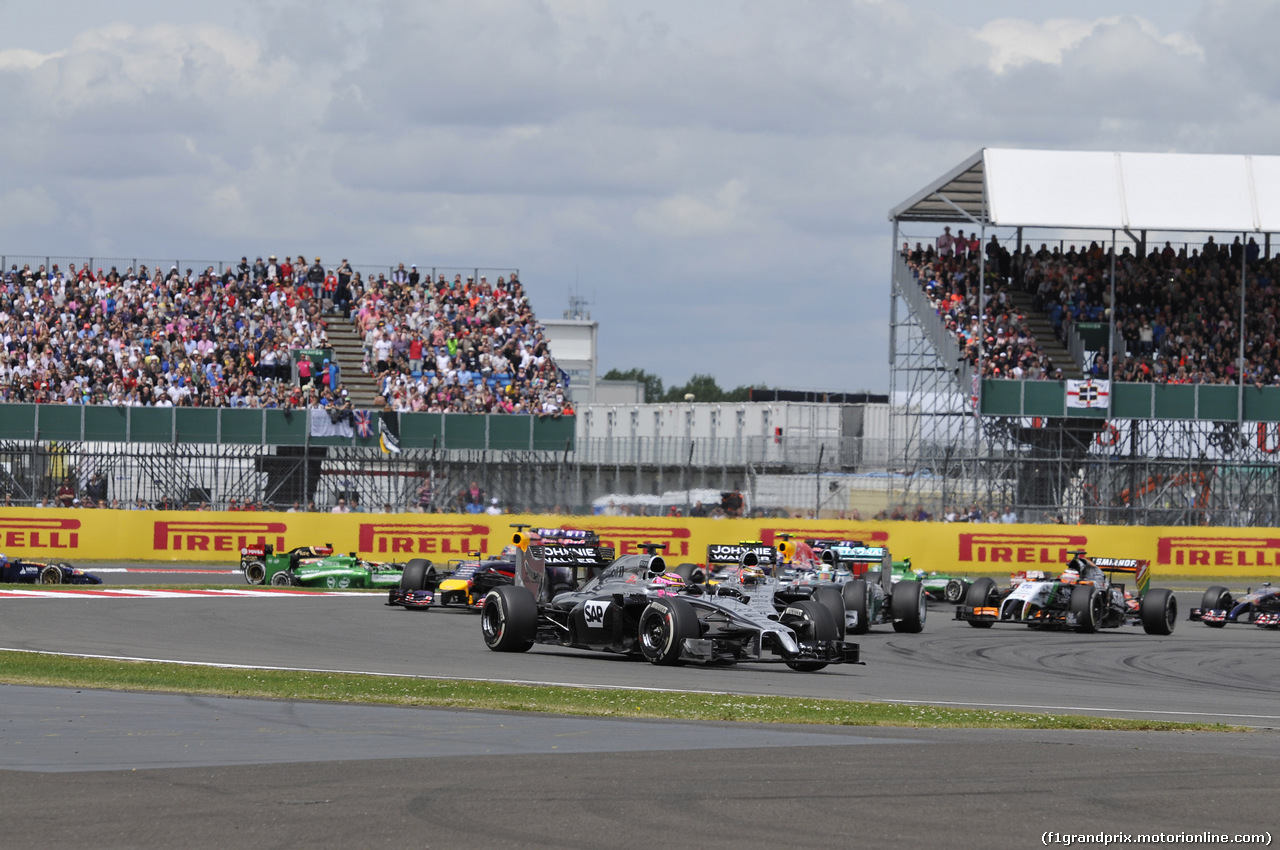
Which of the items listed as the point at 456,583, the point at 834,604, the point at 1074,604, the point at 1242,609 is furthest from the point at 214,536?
the point at 1242,609

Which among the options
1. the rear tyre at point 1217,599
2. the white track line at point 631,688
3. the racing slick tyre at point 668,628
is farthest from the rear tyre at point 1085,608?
the white track line at point 631,688

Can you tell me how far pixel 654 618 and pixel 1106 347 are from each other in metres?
30.3

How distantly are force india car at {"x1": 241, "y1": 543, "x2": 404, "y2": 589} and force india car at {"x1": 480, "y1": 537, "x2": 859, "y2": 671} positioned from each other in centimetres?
1255

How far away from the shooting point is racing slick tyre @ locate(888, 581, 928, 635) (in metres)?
24.3

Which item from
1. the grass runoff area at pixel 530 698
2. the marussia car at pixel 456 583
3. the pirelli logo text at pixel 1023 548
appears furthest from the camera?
the pirelli logo text at pixel 1023 548

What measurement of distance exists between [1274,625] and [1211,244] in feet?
75.5

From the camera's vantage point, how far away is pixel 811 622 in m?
17.9

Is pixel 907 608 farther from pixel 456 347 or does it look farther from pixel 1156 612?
pixel 456 347

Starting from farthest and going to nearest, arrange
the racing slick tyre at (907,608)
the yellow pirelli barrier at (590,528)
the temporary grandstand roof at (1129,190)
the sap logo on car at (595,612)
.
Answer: the temporary grandstand roof at (1129,190) < the yellow pirelli barrier at (590,528) < the racing slick tyre at (907,608) < the sap logo on car at (595,612)

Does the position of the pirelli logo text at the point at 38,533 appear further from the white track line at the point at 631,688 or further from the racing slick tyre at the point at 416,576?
the white track line at the point at 631,688

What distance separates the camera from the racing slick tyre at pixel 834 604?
60.6ft

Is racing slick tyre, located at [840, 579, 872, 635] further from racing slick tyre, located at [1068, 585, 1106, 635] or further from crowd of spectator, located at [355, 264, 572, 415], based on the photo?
crowd of spectator, located at [355, 264, 572, 415]

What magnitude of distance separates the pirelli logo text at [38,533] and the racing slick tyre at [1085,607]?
76.2ft

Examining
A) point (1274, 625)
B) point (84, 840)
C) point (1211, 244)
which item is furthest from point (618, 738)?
point (1211, 244)
